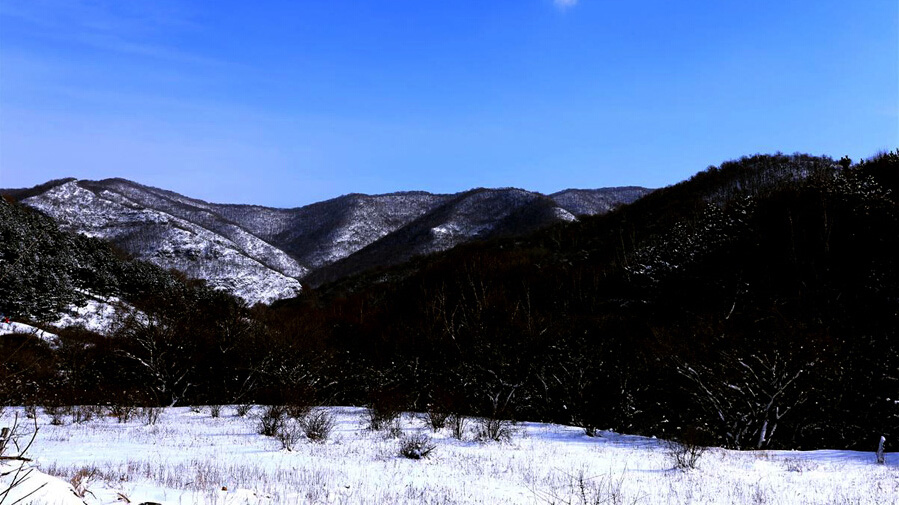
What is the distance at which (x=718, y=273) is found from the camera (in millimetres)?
40969

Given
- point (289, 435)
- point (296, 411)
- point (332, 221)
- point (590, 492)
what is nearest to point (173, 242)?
point (332, 221)

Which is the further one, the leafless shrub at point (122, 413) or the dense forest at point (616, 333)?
the dense forest at point (616, 333)

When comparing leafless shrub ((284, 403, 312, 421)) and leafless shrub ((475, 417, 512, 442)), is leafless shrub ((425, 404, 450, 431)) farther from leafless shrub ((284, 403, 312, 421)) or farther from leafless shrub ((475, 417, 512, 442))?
leafless shrub ((284, 403, 312, 421))

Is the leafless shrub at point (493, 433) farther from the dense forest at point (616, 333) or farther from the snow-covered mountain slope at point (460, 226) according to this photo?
the snow-covered mountain slope at point (460, 226)

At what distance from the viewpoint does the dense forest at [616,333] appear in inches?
926

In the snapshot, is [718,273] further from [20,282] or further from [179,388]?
[20,282]

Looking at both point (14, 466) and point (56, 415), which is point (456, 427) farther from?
point (56, 415)

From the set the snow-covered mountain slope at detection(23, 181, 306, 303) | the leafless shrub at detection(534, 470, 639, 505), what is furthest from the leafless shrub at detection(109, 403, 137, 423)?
the snow-covered mountain slope at detection(23, 181, 306, 303)

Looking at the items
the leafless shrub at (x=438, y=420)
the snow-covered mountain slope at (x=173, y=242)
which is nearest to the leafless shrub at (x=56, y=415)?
the leafless shrub at (x=438, y=420)

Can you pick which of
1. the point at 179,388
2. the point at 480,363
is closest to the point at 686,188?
the point at 480,363

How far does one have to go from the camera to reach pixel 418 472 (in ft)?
43.6

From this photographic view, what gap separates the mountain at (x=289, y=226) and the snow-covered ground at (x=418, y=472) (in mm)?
76744

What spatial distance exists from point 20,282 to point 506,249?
1862 inches

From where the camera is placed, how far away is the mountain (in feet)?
358
